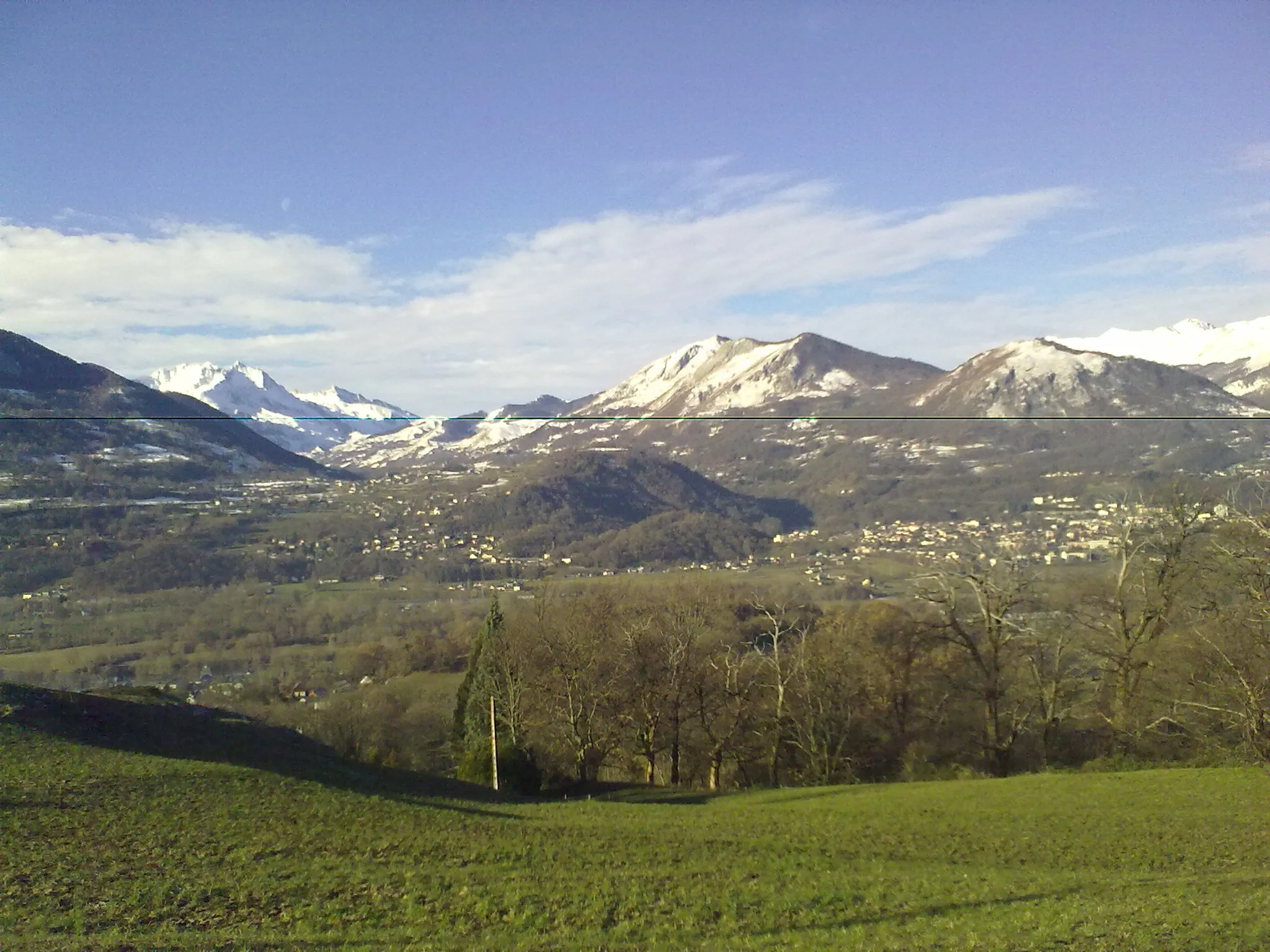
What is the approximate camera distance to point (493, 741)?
34594 mm

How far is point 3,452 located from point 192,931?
580ft

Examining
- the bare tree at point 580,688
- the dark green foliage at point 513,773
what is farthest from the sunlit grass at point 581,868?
the bare tree at point 580,688

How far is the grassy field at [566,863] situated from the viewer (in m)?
11.0

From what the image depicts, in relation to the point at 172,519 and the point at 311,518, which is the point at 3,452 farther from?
the point at 311,518

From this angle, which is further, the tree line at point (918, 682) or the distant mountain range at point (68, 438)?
the distant mountain range at point (68, 438)

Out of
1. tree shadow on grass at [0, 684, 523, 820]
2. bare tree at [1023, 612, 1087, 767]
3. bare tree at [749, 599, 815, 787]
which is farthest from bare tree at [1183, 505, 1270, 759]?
tree shadow on grass at [0, 684, 523, 820]

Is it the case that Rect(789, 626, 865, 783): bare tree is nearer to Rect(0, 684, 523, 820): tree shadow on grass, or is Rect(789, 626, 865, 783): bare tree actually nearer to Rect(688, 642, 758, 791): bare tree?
Rect(688, 642, 758, 791): bare tree

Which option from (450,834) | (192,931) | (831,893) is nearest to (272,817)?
(450,834)

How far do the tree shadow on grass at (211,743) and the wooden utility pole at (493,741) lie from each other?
3128 mm

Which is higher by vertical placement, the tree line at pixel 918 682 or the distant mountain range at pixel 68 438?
the distant mountain range at pixel 68 438

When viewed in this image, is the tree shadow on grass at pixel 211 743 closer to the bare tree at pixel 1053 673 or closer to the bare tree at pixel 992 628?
the bare tree at pixel 992 628

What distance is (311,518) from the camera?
537 feet

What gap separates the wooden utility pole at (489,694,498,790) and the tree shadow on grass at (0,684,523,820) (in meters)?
3.13

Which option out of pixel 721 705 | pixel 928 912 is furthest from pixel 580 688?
pixel 928 912
